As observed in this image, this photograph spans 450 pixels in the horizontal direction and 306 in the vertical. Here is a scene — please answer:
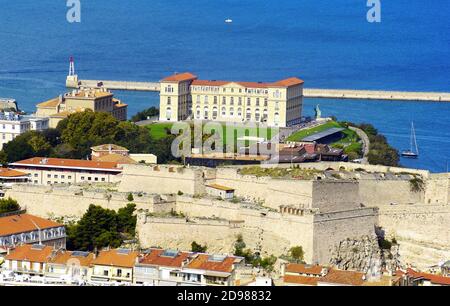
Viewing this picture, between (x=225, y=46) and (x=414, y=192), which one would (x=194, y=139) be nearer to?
(x=414, y=192)

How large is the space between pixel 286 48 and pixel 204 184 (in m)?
60.3

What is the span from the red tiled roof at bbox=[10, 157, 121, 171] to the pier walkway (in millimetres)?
30563

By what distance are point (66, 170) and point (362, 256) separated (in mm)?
7963

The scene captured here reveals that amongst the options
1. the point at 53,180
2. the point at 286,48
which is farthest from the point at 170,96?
the point at 286,48

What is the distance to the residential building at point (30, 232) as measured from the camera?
2180cm

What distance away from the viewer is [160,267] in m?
17.7

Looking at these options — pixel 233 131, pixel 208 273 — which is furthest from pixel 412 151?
pixel 208 273

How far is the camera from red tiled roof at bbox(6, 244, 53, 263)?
19.1m

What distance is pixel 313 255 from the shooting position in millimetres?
21156

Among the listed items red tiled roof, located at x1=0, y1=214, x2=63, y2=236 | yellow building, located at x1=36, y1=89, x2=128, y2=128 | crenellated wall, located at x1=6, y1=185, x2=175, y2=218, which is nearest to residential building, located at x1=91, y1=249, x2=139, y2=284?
red tiled roof, located at x1=0, y1=214, x2=63, y2=236

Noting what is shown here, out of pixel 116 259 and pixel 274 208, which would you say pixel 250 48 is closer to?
pixel 274 208

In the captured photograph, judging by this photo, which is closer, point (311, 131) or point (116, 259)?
point (116, 259)

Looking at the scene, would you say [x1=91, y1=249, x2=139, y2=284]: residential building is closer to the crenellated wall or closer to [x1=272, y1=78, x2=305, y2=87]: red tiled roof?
the crenellated wall

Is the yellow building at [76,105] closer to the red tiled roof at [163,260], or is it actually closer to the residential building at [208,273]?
the red tiled roof at [163,260]
